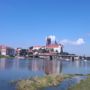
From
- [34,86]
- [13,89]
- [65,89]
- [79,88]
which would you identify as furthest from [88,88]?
[13,89]

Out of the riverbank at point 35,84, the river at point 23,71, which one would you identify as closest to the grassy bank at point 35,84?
the riverbank at point 35,84

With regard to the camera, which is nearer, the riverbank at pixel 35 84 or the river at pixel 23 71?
the riverbank at pixel 35 84

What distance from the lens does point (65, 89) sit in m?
42.8

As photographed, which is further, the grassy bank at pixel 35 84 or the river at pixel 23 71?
the river at pixel 23 71

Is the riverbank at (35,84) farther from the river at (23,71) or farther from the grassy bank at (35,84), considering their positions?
the river at (23,71)

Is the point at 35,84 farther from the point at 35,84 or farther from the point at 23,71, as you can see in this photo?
the point at 23,71

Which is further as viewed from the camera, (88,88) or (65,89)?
(65,89)

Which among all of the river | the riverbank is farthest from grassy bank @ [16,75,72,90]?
the river

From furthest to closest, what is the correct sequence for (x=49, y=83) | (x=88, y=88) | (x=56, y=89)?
1. (x=49, y=83)
2. (x=56, y=89)
3. (x=88, y=88)

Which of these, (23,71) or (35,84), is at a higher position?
(23,71)

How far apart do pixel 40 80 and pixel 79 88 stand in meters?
8.94

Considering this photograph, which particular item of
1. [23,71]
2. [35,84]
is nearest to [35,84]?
[35,84]

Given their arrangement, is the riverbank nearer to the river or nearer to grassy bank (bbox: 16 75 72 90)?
grassy bank (bbox: 16 75 72 90)

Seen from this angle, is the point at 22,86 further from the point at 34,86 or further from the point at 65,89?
the point at 65,89
